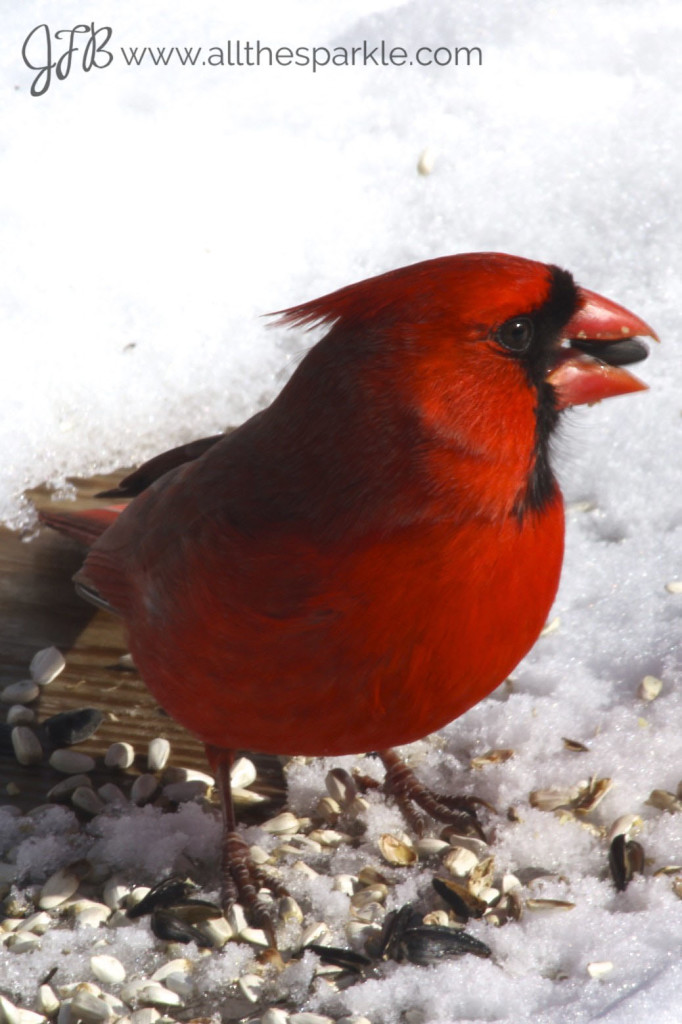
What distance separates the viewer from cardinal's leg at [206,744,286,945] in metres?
2.30

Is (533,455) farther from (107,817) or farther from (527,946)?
(107,817)

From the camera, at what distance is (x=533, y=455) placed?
1.99 m

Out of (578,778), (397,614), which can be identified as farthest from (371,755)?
(397,614)

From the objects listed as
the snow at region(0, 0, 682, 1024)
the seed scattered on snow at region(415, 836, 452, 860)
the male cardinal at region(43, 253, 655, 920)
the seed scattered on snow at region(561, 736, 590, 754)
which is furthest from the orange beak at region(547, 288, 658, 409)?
the seed scattered on snow at region(415, 836, 452, 860)

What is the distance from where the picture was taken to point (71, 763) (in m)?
2.62

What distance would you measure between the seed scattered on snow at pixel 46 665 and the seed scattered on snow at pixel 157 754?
27 centimetres

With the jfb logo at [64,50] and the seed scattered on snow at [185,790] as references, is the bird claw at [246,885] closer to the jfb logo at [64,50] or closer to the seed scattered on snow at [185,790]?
the seed scattered on snow at [185,790]

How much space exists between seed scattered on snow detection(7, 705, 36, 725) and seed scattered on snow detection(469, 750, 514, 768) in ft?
2.90

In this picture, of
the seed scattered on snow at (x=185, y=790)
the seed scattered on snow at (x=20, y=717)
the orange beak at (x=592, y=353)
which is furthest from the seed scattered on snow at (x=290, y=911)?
the orange beak at (x=592, y=353)

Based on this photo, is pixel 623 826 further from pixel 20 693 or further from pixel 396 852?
pixel 20 693

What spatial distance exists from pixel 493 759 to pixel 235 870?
1.80 feet

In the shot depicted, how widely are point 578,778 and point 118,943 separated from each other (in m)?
0.89

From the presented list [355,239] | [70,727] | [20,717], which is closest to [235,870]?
[70,727]

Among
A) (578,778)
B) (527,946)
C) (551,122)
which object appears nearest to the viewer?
(527,946)
